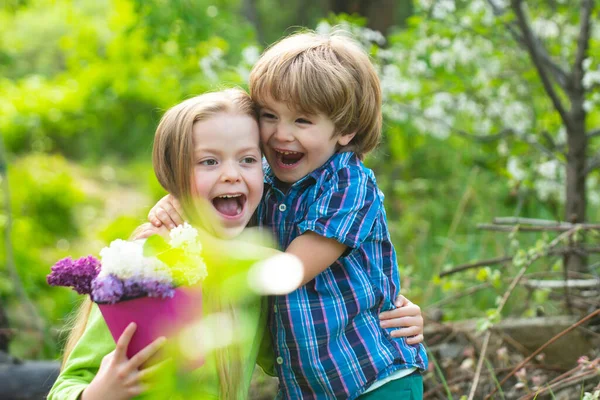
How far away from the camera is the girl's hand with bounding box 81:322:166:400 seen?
1321 millimetres

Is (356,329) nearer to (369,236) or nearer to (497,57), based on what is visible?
(369,236)

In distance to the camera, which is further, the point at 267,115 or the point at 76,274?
the point at 267,115

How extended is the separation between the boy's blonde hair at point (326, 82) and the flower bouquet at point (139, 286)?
79 cm

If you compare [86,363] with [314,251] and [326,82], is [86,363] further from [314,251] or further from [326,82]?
[326,82]

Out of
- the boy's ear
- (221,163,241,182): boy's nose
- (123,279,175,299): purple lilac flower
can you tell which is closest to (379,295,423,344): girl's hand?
the boy's ear

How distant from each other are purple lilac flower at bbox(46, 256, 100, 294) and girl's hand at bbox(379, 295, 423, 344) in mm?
952

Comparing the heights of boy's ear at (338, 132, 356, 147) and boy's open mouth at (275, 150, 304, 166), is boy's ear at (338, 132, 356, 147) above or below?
above

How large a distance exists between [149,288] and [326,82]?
90cm

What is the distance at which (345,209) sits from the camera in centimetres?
187

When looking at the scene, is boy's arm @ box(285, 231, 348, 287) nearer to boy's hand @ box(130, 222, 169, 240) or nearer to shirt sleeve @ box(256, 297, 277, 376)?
shirt sleeve @ box(256, 297, 277, 376)

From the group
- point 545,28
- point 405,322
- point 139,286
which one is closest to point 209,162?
point 139,286

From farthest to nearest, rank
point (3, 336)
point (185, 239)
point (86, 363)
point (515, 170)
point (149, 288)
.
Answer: point (515, 170)
point (3, 336)
point (86, 363)
point (149, 288)
point (185, 239)

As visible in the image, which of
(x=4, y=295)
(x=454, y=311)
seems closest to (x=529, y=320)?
(x=454, y=311)

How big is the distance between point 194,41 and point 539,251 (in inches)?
91.1
